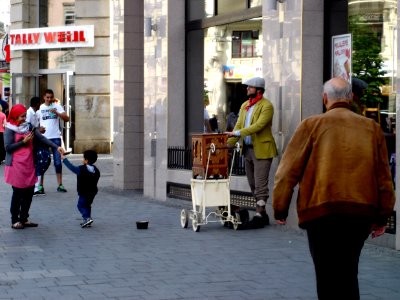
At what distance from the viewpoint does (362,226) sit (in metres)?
6.10

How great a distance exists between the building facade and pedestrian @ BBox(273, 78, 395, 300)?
459 centimetres

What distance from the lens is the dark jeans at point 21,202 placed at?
500 inches

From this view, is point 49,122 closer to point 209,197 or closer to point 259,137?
point 259,137

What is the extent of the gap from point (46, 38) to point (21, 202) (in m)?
19.7

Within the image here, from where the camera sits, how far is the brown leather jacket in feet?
19.8

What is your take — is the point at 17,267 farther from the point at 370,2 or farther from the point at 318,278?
the point at 370,2

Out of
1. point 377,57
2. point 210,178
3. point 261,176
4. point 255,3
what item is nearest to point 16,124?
point 210,178

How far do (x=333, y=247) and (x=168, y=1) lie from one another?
10764mm

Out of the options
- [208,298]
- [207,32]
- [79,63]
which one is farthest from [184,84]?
[79,63]

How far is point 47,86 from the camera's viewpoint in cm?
3247

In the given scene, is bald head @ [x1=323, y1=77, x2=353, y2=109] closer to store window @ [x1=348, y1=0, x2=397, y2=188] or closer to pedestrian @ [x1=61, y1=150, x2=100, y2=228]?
store window @ [x1=348, y1=0, x2=397, y2=188]

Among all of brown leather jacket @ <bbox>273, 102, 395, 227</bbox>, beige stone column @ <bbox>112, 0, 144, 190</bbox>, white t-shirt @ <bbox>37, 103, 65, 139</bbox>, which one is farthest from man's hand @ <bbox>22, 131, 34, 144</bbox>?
brown leather jacket @ <bbox>273, 102, 395, 227</bbox>

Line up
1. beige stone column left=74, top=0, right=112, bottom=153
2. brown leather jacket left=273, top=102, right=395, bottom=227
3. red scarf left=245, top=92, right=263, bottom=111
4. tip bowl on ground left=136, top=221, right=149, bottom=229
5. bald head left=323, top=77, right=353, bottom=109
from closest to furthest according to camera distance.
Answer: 1. brown leather jacket left=273, top=102, right=395, bottom=227
2. bald head left=323, top=77, right=353, bottom=109
3. tip bowl on ground left=136, top=221, right=149, bottom=229
4. red scarf left=245, top=92, right=263, bottom=111
5. beige stone column left=74, top=0, right=112, bottom=153

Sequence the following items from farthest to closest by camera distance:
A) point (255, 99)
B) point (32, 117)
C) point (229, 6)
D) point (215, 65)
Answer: point (32, 117) → point (215, 65) → point (229, 6) → point (255, 99)
